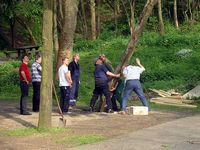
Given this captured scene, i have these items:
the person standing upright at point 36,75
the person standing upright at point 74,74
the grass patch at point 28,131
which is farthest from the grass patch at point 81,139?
the person standing upright at point 74,74

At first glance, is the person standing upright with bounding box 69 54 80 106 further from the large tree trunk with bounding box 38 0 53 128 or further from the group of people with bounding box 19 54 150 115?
the large tree trunk with bounding box 38 0 53 128

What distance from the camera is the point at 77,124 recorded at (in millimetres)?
14625

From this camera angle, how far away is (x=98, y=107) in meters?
18.0

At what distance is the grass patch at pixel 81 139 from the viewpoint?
11781 mm

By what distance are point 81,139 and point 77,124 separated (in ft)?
8.36

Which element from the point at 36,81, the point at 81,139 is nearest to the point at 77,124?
the point at 81,139

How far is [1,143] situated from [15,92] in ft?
42.1

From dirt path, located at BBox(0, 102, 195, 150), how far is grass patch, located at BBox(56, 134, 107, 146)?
191 millimetres

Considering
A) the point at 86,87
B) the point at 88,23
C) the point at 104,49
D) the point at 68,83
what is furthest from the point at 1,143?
the point at 88,23

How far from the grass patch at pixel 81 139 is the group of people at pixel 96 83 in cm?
401

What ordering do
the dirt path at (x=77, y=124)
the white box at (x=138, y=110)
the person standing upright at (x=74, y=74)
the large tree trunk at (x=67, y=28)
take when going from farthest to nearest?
the large tree trunk at (x=67, y=28), the person standing upright at (x=74, y=74), the white box at (x=138, y=110), the dirt path at (x=77, y=124)

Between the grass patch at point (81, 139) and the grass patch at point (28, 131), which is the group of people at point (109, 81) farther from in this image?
the grass patch at point (81, 139)

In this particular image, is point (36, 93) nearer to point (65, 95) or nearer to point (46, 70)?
point (65, 95)

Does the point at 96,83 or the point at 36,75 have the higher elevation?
the point at 36,75
